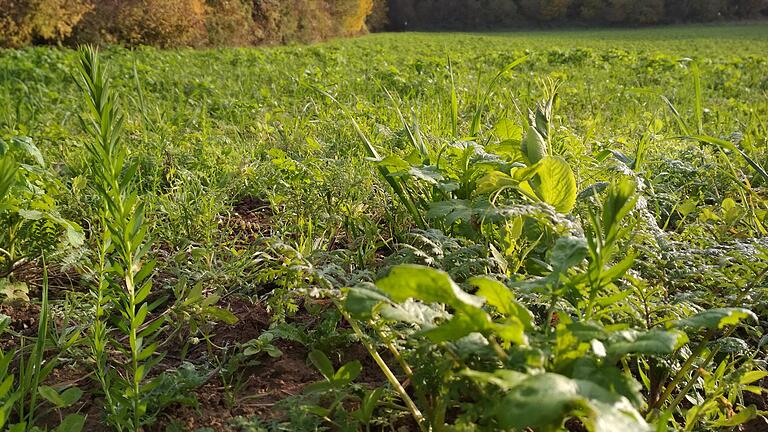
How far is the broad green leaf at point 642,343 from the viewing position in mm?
777

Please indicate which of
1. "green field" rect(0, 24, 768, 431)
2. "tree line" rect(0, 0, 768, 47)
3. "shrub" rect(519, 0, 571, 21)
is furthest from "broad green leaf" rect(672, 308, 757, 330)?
"shrub" rect(519, 0, 571, 21)

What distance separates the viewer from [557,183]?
1.36 metres

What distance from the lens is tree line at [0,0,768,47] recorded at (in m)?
15.3

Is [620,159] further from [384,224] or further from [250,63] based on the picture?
[250,63]

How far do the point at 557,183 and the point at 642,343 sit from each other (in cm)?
62

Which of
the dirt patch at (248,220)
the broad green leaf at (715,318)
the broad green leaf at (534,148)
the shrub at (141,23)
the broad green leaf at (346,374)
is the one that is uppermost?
the shrub at (141,23)

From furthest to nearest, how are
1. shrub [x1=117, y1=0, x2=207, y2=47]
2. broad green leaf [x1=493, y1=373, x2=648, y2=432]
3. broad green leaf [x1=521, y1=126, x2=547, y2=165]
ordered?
shrub [x1=117, y1=0, x2=207, y2=47] < broad green leaf [x1=521, y1=126, x2=547, y2=165] < broad green leaf [x1=493, y1=373, x2=648, y2=432]

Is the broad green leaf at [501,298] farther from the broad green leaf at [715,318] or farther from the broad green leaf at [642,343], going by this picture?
the broad green leaf at [715,318]

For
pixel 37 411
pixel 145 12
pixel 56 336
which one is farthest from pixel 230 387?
pixel 145 12

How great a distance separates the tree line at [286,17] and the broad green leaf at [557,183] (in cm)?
1460

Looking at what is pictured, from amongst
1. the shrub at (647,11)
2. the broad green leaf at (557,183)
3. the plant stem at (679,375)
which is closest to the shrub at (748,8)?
the shrub at (647,11)

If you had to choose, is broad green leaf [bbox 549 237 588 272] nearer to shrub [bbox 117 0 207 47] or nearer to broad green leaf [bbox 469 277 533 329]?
broad green leaf [bbox 469 277 533 329]

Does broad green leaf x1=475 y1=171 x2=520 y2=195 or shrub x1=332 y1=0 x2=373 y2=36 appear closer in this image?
broad green leaf x1=475 y1=171 x2=520 y2=195

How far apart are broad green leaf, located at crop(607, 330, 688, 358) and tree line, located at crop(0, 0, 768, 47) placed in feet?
49.5
